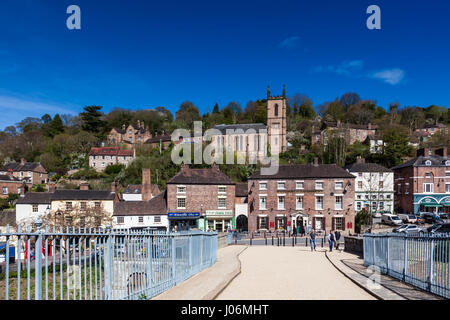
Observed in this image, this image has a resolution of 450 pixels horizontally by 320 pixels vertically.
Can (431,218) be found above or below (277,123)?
below

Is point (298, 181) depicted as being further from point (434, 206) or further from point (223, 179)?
point (434, 206)

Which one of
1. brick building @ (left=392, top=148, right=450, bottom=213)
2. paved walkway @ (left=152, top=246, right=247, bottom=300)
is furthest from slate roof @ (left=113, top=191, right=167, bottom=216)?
brick building @ (left=392, top=148, right=450, bottom=213)

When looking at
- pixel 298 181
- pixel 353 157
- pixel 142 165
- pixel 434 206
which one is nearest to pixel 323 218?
pixel 298 181

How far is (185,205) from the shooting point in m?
38.2

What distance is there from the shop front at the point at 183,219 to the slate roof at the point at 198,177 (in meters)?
3.57

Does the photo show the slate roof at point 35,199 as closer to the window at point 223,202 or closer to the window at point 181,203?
the window at point 181,203

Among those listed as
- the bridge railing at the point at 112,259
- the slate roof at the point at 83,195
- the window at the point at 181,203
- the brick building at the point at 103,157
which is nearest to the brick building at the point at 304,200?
the window at the point at 181,203

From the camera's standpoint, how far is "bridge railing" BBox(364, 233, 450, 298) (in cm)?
805

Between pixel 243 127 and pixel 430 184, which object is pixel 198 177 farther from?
pixel 243 127

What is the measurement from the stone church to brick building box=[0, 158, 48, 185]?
32749mm

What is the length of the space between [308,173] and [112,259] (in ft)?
112

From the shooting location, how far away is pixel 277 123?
2741 inches

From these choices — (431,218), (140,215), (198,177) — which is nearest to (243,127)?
(198,177)
